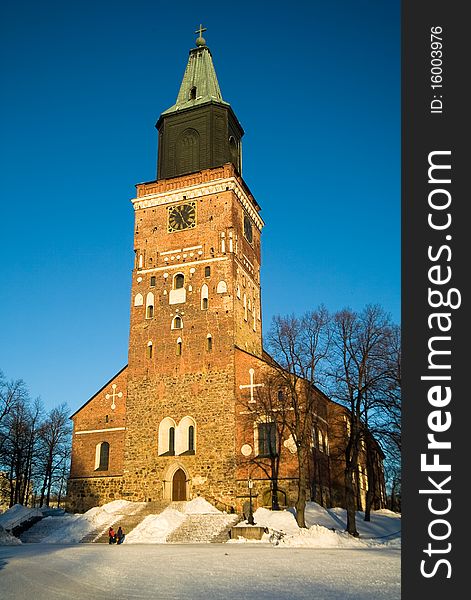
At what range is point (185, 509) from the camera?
112 ft

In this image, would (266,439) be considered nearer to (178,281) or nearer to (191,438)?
(191,438)

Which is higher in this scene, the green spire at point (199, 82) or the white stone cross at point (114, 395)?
the green spire at point (199, 82)

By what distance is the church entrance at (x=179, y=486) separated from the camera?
36562 millimetres

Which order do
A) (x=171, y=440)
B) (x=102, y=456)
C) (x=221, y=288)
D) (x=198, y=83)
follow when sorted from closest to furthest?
(x=171, y=440)
(x=102, y=456)
(x=221, y=288)
(x=198, y=83)

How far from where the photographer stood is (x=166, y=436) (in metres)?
38.4

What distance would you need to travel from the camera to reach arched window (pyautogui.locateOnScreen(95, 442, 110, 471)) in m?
39.4

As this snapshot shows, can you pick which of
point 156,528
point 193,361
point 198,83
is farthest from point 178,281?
point 156,528

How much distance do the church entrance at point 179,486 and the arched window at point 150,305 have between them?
10150 mm

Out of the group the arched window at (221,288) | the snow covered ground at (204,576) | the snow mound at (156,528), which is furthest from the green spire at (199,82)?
the snow covered ground at (204,576)

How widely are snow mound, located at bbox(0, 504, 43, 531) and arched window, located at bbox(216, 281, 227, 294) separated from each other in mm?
16645

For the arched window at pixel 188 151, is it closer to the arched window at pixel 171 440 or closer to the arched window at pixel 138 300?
the arched window at pixel 138 300

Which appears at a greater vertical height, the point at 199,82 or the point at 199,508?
the point at 199,82

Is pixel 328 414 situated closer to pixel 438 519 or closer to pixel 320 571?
pixel 320 571

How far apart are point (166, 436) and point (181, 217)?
1445 cm
